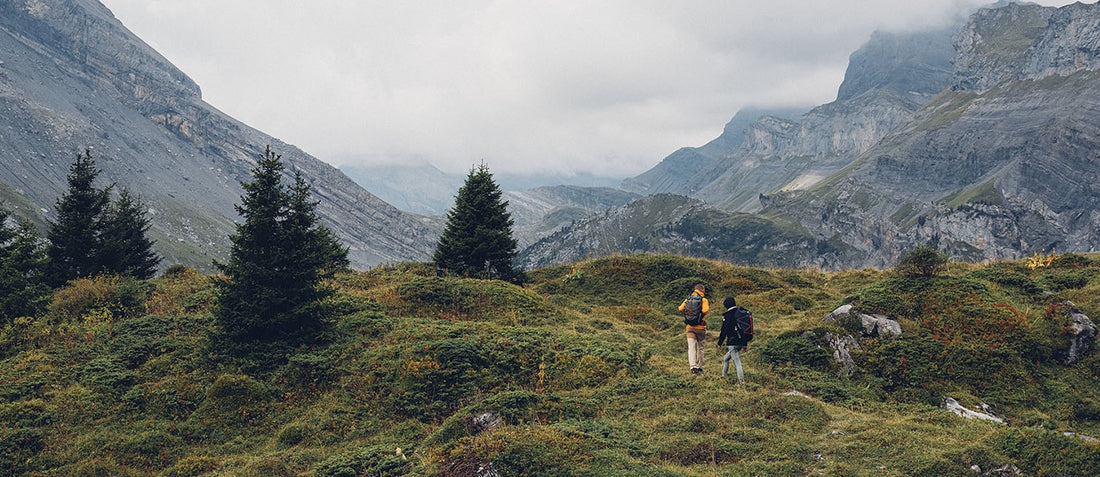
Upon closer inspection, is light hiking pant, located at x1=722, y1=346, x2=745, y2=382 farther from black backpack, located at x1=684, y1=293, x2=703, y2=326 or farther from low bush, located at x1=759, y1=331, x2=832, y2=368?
low bush, located at x1=759, y1=331, x2=832, y2=368

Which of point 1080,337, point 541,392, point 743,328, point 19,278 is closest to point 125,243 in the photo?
point 19,278

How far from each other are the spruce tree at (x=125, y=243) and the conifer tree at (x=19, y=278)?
445cm

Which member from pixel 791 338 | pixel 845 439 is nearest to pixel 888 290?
pixel 791 338

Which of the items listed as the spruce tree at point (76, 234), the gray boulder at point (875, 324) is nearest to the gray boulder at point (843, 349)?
the gray boulder at point (875, 324)

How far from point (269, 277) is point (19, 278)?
11.3 metres

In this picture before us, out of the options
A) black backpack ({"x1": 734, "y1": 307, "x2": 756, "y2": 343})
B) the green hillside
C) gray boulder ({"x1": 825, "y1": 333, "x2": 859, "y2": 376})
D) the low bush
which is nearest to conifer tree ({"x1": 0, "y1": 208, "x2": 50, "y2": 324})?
the green hillside

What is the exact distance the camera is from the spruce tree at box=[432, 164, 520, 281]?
29641mm

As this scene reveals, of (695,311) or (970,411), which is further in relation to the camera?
(695,311)

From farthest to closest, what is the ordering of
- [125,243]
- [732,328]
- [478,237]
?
[125,243]
[478,237]
[732,328]

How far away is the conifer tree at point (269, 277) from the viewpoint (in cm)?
1806

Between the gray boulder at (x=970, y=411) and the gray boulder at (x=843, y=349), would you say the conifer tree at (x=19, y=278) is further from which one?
the gray boulder at (x=970, y=411)

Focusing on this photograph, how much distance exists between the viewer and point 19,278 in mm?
21234

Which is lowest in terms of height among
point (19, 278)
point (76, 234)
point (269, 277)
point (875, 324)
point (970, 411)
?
point (19, 278)

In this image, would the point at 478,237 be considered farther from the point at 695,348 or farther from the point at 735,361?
the point at 735,361
